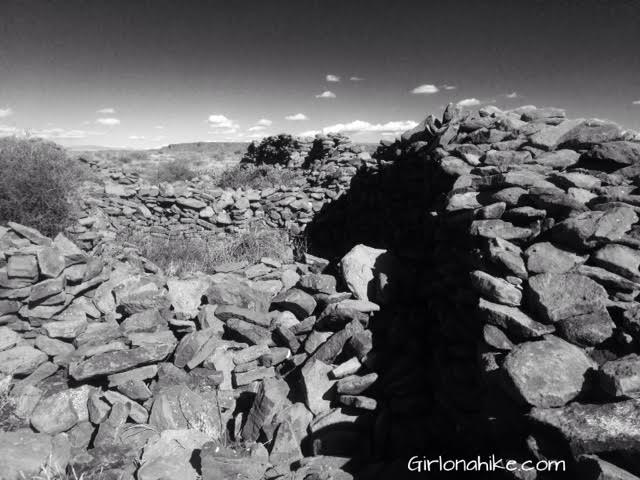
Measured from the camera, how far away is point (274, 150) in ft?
59.6

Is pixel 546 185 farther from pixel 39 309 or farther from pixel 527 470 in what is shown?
pixel 39 309

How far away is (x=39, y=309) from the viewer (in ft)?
13.7

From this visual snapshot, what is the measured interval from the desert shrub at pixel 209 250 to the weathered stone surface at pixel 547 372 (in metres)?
4.92

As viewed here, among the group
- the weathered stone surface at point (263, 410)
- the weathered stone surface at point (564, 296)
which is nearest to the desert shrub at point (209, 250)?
the weathered stone surface at point (263, 410)

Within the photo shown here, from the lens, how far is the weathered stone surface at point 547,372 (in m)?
2.06

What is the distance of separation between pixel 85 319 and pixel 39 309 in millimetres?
503

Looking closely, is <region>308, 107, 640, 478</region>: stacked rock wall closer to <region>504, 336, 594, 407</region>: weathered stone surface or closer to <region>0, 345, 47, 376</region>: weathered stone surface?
<region>504, 336, 594, 407</region>: weathered stone surface

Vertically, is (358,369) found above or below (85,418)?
above

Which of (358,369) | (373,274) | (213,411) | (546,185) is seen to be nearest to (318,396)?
(358,369)

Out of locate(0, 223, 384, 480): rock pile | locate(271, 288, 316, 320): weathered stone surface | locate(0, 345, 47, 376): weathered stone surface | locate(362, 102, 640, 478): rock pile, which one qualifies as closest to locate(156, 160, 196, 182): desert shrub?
locate(0, 223, 384, 480): rock pile

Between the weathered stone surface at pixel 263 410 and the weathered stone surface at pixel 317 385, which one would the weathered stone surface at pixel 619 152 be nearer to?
the weathered stone surface at pixel 317 385

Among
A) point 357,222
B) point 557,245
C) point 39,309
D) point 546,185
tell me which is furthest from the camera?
point 357,222

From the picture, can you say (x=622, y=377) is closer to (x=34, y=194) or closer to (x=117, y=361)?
(x=117, y=361)

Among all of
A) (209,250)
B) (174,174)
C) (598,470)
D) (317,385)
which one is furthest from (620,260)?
(174,174)
